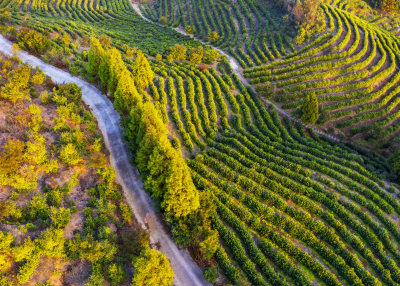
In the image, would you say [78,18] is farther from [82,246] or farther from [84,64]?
[82,246]

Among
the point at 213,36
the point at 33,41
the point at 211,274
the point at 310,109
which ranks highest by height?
the point at 33,41

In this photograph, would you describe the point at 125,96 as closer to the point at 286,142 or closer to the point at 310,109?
the point at 286,142

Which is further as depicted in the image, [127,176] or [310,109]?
[310,109]

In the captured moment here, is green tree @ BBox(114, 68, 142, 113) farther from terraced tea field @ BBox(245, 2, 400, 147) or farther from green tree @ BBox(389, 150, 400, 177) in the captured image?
green tree @ BBox(389, 150, 400, 177)

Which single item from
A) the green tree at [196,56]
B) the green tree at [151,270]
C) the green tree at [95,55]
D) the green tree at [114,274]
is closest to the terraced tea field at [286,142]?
the green tree at [196,56]

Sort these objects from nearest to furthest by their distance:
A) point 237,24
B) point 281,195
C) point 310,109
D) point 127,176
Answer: point 281,195, point 127,176, point 310,109, point 237,24

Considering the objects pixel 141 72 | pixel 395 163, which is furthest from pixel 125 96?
pixel 395 163
